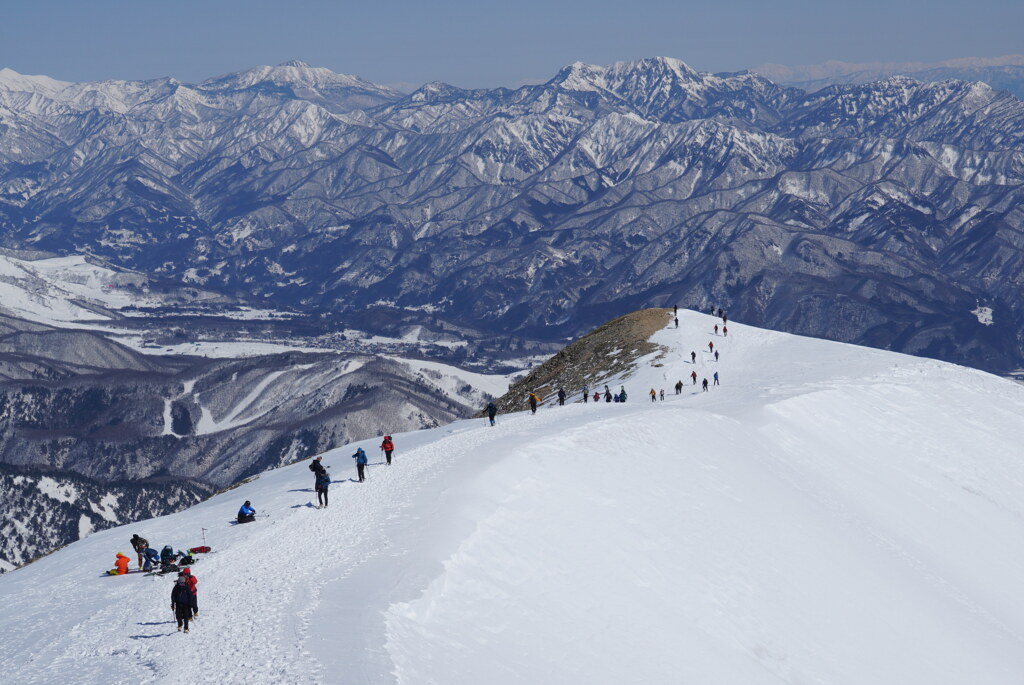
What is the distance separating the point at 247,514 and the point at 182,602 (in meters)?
15.8

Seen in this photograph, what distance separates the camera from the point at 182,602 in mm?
29688

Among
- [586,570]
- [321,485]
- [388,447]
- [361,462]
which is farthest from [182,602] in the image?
[388,447]

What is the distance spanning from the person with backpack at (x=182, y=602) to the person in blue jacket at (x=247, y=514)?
50.3 feet

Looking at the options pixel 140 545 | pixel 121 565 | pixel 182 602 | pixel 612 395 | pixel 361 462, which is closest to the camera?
pixel 182 602

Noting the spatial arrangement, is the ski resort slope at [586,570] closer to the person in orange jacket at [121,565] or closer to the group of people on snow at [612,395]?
the person in orange jacket at [121,565]

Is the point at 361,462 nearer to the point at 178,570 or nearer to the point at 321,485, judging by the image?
the point at 321,485

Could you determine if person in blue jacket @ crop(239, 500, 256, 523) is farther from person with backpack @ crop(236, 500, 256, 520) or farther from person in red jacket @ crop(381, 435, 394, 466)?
person in red jacket @ crop(381, 435, 394, 466)

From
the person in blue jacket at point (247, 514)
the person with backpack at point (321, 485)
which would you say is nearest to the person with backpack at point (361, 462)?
the person with backpack at point (321, 485)

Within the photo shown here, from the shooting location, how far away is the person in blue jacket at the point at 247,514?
45.2 m

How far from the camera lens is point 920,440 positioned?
77.0 m

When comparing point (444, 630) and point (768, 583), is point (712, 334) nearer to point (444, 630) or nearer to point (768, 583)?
point (768, 583)

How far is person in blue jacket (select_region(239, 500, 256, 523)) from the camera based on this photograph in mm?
45250

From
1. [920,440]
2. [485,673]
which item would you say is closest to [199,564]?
[485,673]

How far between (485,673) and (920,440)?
59.0 m
